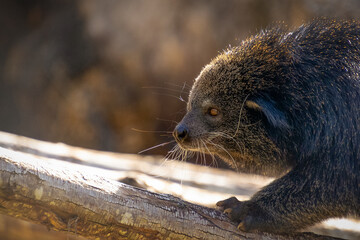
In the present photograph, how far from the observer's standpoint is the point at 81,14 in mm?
8648

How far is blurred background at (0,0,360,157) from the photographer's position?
7.55m

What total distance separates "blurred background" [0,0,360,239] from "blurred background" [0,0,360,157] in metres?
0.02

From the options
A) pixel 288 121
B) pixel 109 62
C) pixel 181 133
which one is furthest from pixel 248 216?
pixel 109 62

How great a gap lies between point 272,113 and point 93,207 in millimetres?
1363

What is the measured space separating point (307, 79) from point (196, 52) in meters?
4.83

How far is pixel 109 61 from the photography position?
823 cm

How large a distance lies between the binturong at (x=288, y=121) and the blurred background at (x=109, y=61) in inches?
155

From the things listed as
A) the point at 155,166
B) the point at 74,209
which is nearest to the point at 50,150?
the point at 155,166

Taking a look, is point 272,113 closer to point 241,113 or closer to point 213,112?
point 241,113

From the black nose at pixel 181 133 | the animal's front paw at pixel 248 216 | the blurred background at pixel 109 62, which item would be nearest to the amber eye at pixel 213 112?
the black nose at pixel 181 133

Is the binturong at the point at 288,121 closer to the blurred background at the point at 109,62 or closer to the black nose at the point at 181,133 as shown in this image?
the black nose at the point at 181,133

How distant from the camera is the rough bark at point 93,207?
7.30ft

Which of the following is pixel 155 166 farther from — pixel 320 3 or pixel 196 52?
pixel 320 3

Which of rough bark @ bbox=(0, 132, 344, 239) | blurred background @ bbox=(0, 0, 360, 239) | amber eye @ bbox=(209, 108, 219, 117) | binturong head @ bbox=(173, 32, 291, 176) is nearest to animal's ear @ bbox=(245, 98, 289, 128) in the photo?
binturong head @ bbox=(173, 32, 291, 176)
